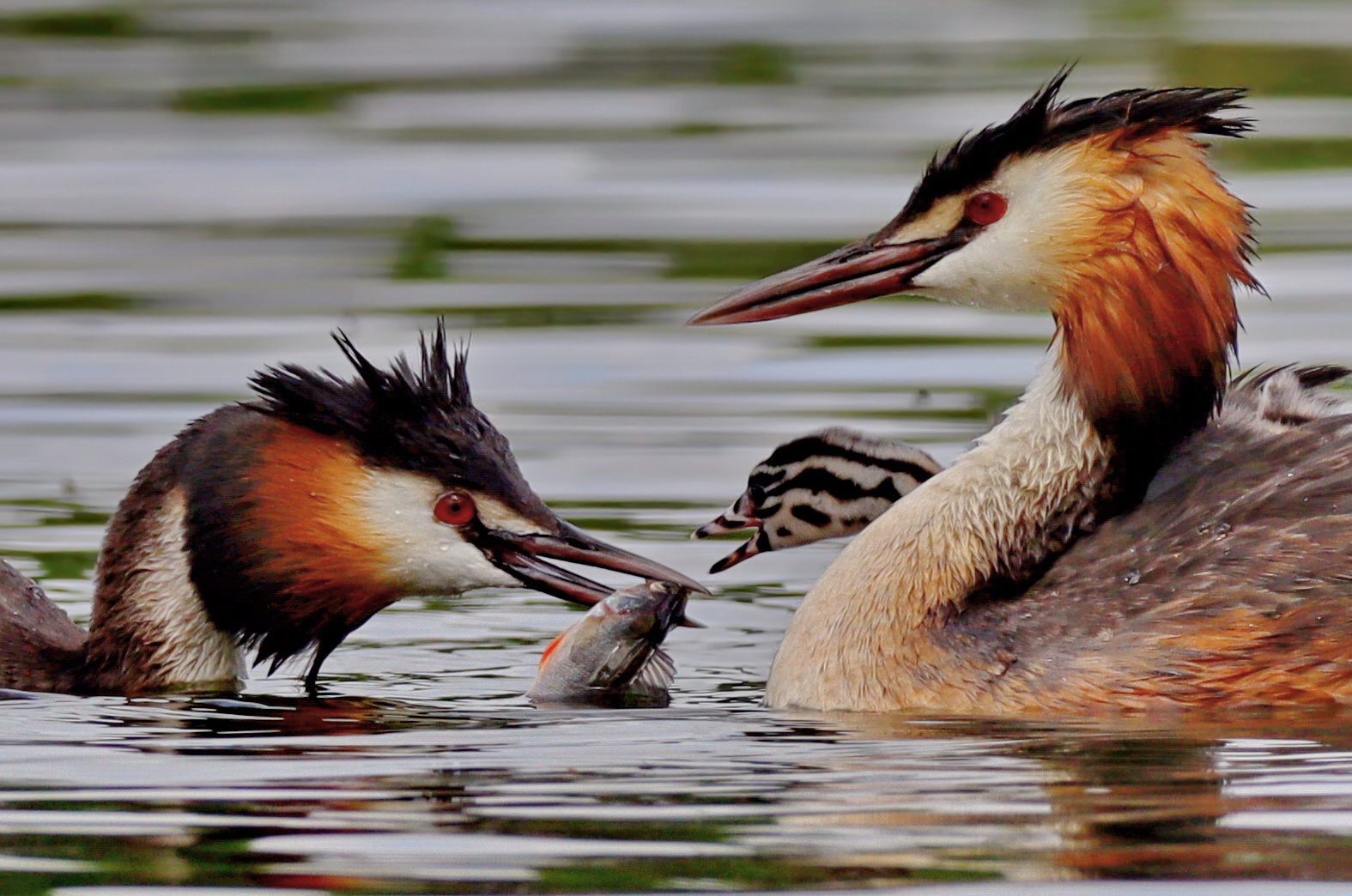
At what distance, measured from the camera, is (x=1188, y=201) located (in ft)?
23.7

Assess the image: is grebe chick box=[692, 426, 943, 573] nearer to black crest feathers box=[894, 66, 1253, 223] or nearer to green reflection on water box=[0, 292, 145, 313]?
black crest feathers box=[894, 66, 1253, 223]

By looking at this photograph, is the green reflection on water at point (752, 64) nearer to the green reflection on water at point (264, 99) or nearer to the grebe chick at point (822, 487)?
the green reflection on water at point (264, 99)

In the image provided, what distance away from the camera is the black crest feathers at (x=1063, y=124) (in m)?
7.20

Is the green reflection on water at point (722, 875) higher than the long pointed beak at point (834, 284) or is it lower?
lower

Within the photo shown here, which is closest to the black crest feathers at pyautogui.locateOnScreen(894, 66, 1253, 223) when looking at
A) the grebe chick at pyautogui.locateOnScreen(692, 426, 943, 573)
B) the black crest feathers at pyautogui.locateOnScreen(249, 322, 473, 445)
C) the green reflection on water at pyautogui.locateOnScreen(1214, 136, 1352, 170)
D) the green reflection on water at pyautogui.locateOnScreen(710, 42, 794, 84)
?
the grebe chick at pyautogui.locateOnScreen(692, 426, 943, 573)

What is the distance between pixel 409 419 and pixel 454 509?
0.25 metres

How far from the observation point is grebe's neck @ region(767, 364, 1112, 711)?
7203mm

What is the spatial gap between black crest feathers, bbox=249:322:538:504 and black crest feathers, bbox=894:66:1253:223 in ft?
4.06

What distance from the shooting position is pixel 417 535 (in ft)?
23.9

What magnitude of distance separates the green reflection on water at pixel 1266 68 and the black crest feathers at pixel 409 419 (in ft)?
30.2

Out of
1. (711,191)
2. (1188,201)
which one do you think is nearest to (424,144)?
(711,191)

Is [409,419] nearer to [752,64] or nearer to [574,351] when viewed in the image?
[574,351]

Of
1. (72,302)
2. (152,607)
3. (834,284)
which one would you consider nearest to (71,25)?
(72,302)

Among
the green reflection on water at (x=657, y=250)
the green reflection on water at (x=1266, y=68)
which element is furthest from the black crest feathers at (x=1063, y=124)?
the green reflection on water at (x=1266, y=68)
